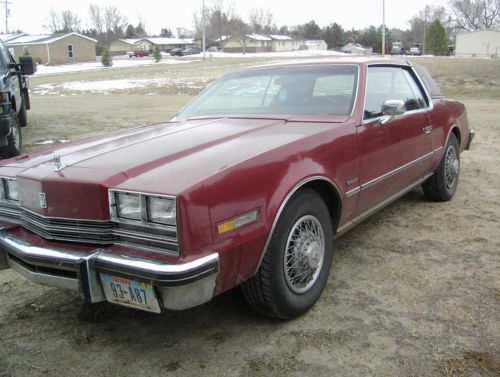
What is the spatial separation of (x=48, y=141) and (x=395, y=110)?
7.51m

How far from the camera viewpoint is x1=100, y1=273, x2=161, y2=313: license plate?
247 centimetres

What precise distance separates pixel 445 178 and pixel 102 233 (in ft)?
12.8

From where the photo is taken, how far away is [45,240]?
2.81m

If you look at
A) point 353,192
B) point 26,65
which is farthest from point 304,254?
point 26,65

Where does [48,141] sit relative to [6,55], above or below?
below

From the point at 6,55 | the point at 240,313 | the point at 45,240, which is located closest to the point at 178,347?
the point at 240,313

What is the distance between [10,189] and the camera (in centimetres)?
311

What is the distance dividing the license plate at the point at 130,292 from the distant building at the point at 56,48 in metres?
58.9

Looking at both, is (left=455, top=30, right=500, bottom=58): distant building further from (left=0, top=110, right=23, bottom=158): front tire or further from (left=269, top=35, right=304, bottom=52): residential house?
(left=0, top=110, right=23, bottom=158): front tire

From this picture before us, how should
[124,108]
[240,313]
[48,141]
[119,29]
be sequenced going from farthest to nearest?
[119,29]
[124,108]
[48,141]
[240,313]

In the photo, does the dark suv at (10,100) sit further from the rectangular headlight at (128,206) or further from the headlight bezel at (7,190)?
the rectangular headlight at (128,206)

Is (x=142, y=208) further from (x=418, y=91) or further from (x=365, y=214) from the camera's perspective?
(x=418, y=91)

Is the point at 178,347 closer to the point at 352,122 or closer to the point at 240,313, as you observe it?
the point at 240,313

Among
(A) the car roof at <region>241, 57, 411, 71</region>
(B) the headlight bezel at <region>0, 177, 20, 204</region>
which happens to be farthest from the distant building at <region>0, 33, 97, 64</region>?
(B) the headlight bezel at <region>0, 177, 20, 204</region>
